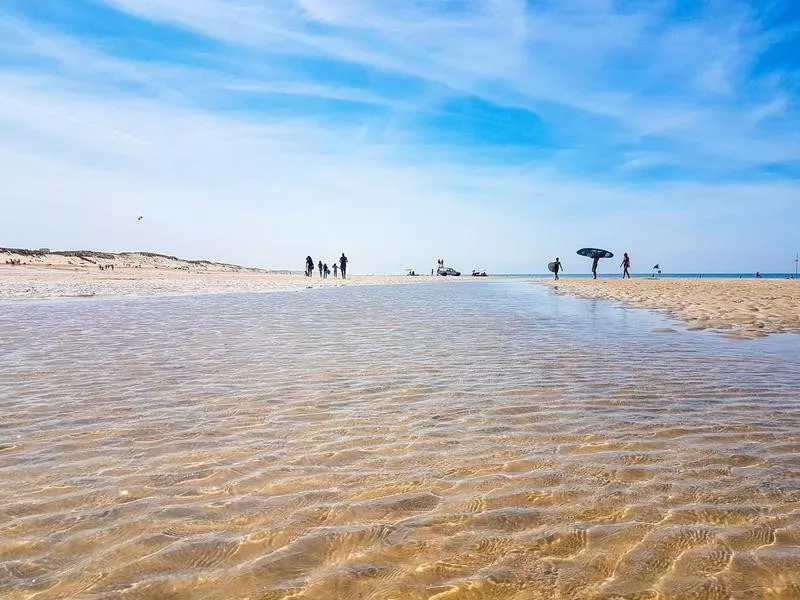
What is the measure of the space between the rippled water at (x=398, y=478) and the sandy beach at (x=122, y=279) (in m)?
22.3

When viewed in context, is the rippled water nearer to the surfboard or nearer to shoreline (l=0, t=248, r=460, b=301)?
shoreline (l=0, t=248, r=460, b=301)

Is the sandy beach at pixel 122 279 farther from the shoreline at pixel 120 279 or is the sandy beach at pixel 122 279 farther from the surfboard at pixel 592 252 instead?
the surfboard at pixel 592 252

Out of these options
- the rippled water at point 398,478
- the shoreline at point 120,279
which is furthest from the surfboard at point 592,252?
the rippled water at point 398,478

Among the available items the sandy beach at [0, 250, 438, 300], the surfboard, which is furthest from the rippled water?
the surfboard

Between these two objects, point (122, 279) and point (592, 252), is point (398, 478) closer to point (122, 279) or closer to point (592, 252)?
point (122, 279)

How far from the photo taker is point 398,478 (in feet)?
13.3

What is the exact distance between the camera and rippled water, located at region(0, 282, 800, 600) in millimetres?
2799

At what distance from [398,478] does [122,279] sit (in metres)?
44.5

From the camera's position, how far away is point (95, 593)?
262 centimetres

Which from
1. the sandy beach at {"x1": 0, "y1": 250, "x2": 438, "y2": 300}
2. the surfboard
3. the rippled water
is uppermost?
the surfboard

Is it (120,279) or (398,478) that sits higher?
(120,279)

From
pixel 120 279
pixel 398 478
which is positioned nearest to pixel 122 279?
pixel 120 279

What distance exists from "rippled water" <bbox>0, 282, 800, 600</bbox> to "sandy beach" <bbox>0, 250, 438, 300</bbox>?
22317mm

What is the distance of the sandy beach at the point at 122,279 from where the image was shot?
2958 centimetres
